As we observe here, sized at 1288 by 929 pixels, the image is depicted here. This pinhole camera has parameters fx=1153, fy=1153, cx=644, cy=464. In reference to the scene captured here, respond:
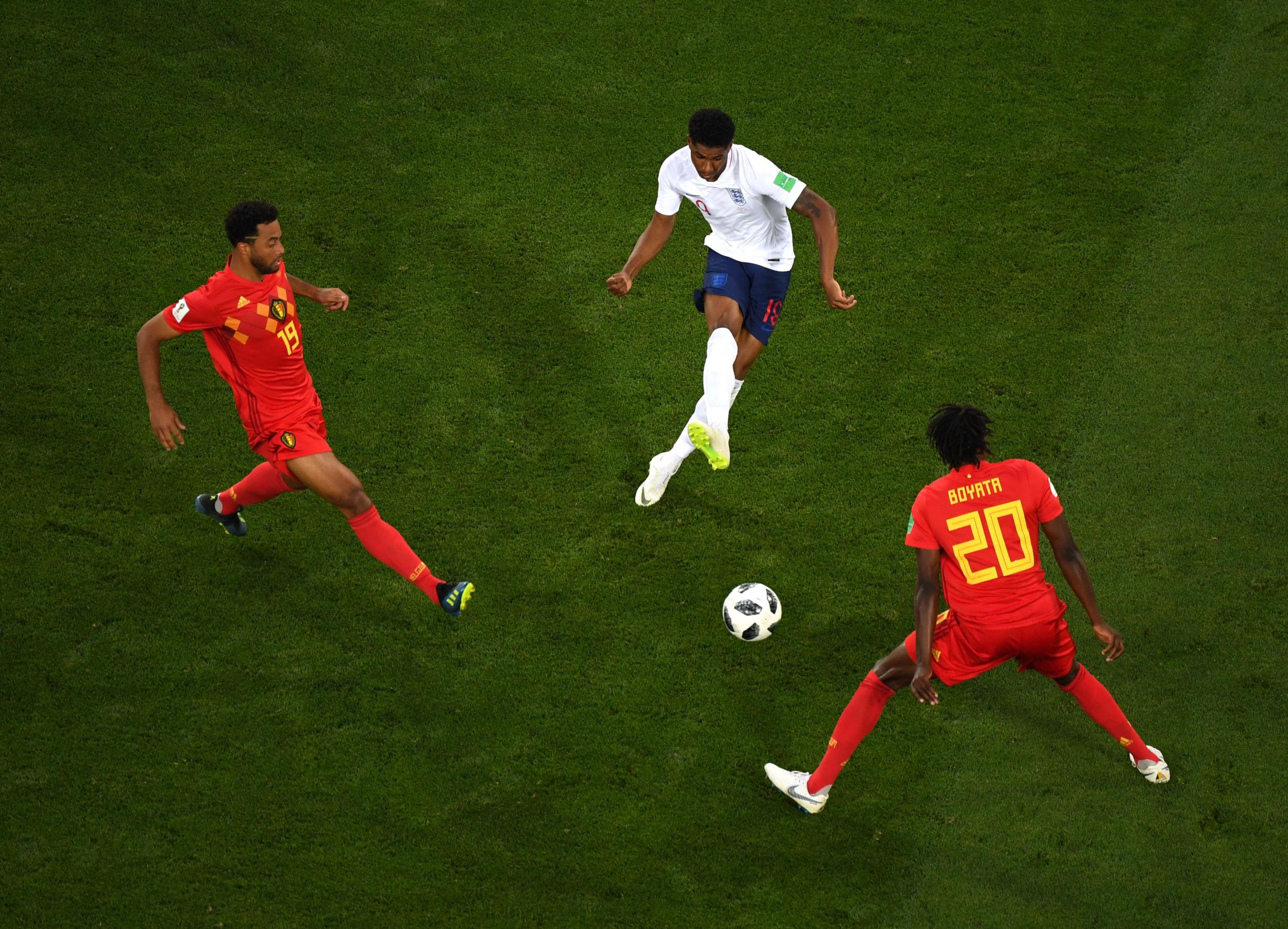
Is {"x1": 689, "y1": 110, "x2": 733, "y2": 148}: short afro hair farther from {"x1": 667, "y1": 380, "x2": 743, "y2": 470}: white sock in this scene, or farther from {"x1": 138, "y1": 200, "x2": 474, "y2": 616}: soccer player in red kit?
{"x1": 138, "y1": 200, "x2": 474, "y2": 616}: soccer player in red kit

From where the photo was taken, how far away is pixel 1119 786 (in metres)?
5.91

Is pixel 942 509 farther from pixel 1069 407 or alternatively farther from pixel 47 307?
pixel 47 307

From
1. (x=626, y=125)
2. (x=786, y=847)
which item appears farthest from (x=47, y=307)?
(x=786, y=847)

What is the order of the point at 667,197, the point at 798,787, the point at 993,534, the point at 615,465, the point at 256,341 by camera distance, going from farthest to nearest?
the point at 615,465 < the point at 667,197 < the point at 256,341 < the point at 798,787 < the point at 993,534

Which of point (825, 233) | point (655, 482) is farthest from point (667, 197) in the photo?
point (655, 482)

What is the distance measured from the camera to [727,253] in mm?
7000

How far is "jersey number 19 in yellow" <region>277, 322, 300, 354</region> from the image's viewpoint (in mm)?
6203

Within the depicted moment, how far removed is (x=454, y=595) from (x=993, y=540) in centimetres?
288

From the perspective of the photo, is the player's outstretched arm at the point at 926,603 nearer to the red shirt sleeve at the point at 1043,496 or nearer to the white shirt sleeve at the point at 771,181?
the red shirt sleeve at the point at 1043,496

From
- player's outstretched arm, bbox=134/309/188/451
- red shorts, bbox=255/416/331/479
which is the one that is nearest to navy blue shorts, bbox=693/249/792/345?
red shorts, bbox=255/416/331/479

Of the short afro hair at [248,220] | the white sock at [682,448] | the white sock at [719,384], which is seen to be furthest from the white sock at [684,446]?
the short afro hair at [248,220]

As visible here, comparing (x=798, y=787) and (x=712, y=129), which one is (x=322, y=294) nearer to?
(x=712, y=129)

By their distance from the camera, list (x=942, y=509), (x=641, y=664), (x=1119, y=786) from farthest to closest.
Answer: (x=641, y=664) < (x=1119, y=786) < (x=942, y=509)

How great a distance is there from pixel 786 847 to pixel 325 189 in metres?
Result: 6.46
